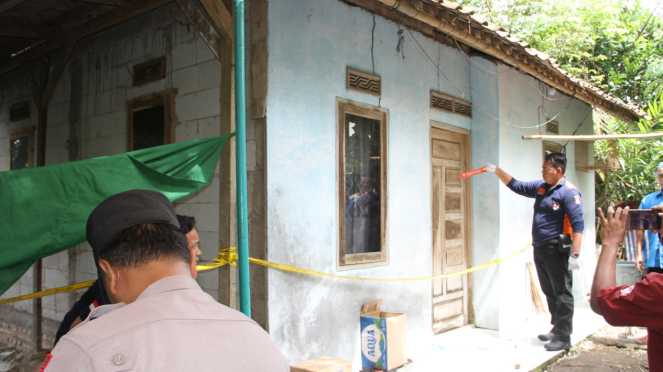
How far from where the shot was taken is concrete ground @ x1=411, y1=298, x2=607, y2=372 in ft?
17.5

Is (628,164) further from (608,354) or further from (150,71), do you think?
(150,71)

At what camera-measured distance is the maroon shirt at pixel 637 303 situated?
2.21 m

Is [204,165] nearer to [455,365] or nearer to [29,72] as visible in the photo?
[455,365]

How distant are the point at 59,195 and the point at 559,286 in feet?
17.0

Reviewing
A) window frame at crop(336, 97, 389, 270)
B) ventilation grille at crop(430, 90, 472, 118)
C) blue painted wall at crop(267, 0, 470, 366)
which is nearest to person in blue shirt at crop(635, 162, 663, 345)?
ventilation grille at crop(430, 90, 472, 118)

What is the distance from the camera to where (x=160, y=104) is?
5.27m

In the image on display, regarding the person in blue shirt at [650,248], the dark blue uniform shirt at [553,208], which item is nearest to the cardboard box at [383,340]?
the dark blue uniform shirt at [553,208]

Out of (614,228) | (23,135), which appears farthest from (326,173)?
(23,135)

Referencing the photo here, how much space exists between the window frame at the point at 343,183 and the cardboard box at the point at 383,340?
482 mm

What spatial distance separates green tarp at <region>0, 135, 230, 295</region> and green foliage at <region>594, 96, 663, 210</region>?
1022cm

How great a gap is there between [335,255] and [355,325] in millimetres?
731

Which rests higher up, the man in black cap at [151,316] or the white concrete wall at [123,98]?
the white concrete wall at [123,98]

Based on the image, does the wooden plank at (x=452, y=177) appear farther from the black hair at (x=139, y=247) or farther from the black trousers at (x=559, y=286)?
the black hair at (x=139, y=247)

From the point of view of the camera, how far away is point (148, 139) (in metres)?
5.39
